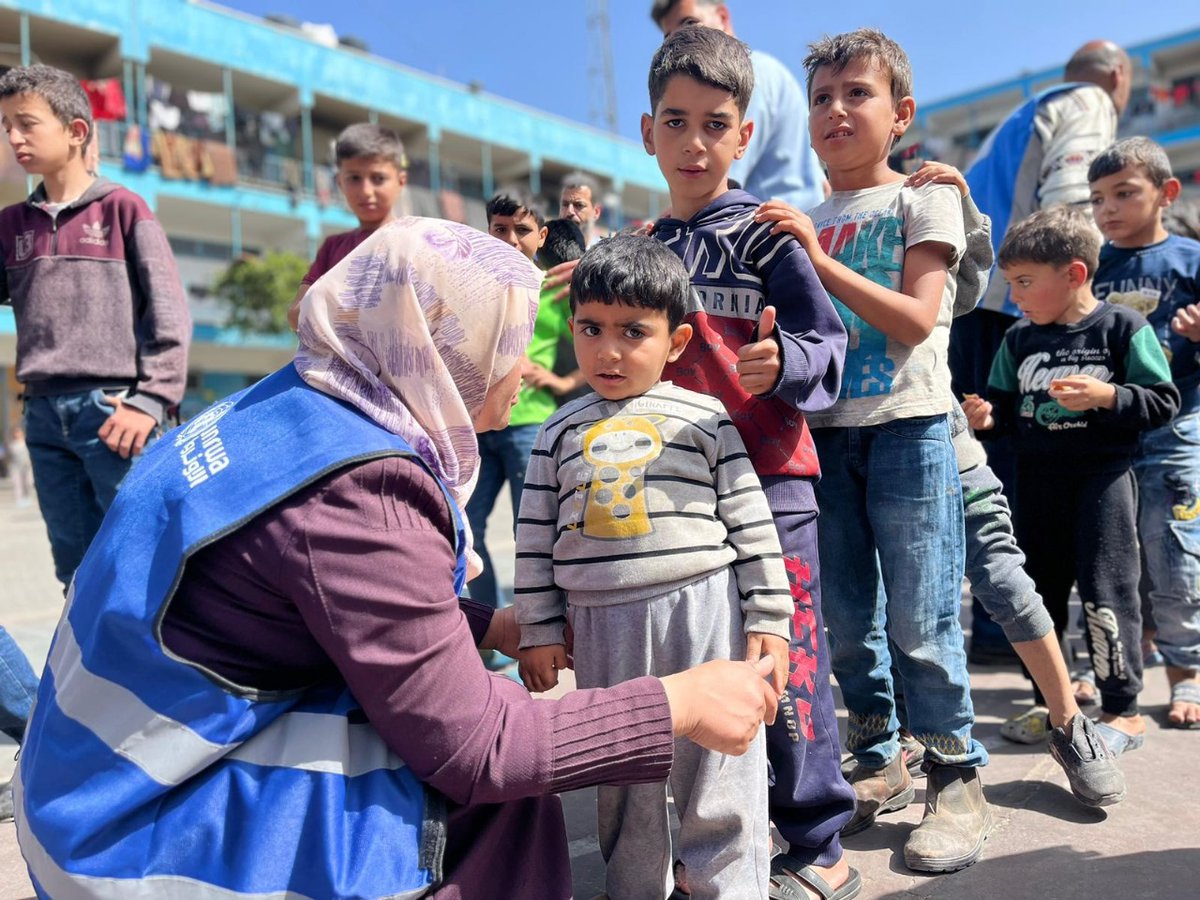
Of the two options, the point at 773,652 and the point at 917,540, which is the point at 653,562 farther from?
the point at 917,540

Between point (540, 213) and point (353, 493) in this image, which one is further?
point (540, 213)

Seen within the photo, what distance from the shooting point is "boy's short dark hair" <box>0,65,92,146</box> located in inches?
123

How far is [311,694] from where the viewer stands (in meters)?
1.38

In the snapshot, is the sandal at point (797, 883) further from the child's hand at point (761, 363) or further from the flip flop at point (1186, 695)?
the flip flop at point (1186, 695)

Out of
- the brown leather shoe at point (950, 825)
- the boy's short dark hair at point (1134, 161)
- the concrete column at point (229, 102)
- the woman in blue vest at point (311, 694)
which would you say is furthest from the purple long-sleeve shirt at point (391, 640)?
the concrete column at point (229, 102)

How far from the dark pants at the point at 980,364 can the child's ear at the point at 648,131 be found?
192cm

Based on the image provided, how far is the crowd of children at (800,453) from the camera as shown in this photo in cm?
179

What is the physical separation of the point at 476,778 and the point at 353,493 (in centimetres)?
44

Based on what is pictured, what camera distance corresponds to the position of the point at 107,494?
3.08 metres

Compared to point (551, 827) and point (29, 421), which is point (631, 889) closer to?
point (551, 827)

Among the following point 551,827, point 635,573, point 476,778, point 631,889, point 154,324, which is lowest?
point 631,889

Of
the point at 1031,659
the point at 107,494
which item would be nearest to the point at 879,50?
the point at 1031,659

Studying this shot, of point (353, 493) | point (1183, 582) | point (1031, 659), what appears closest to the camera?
point (353, 493)

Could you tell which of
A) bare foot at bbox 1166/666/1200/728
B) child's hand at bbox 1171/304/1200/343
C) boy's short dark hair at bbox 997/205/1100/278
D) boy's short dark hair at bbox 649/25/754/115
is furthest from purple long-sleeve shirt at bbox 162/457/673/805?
child's hand at bbox 1171/304/1200/343
